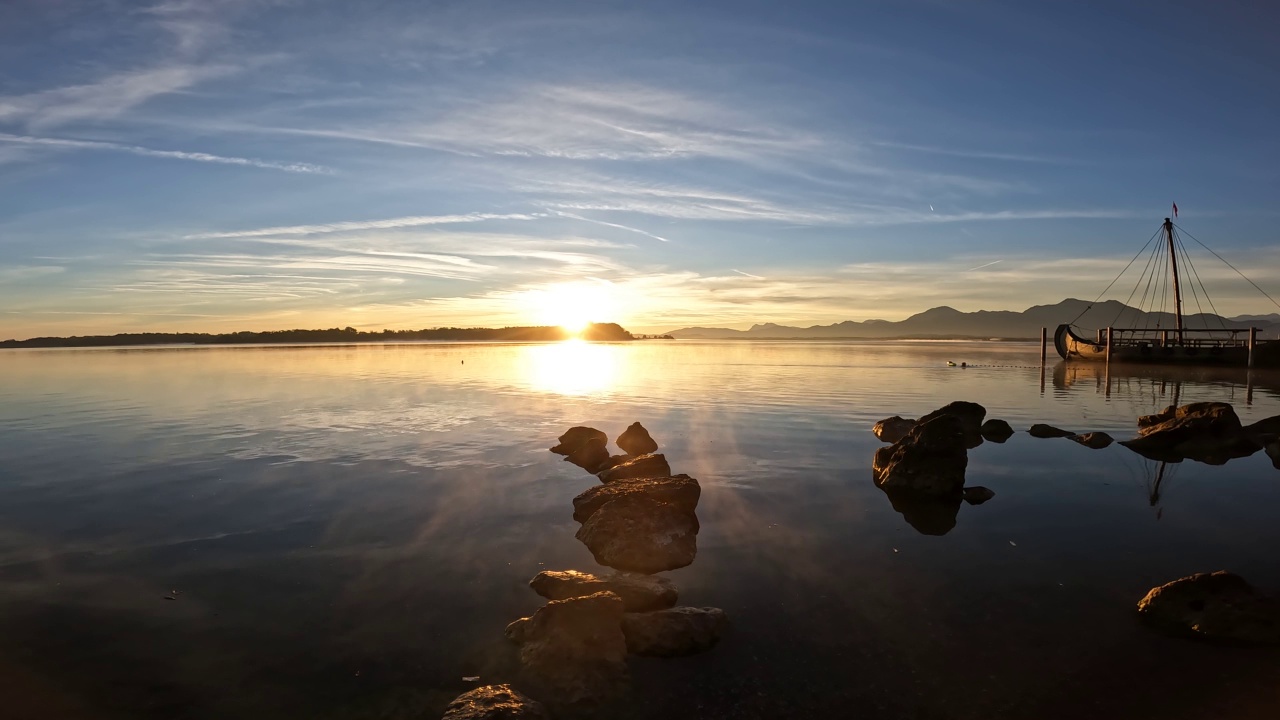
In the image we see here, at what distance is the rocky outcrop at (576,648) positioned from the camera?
24.7ft

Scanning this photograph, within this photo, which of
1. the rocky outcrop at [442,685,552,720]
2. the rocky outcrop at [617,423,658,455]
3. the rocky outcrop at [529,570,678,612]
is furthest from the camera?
the rocky outcrop at [617,423,658,455]

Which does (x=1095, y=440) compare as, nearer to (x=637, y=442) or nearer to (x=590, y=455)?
(x=637, y=442)

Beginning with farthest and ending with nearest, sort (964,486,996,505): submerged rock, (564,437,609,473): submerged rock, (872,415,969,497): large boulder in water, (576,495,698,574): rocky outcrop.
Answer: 1. (564,437,609,473): submerged rock
2. (872,415,969,497): large boulder in water
3. (964,486,996,505): submerged rock
4. (576,495,698,574): rocky outcrop

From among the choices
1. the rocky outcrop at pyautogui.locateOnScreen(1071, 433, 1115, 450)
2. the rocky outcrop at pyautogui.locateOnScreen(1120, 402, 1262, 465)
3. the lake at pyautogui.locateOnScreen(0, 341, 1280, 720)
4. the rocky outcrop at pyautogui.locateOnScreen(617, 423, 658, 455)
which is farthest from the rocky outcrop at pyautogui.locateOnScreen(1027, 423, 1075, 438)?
the rocky outcrop at pyautogui.locateOnScreen(617, 423, 658, 455)

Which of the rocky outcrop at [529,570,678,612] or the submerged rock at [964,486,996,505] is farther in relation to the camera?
the submerged rock at [964,486,996,505]

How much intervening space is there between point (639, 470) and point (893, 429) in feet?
33.9

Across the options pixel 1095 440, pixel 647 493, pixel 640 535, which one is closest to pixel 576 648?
pixel 640 535

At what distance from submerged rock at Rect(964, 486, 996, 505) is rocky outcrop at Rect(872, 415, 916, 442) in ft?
19.5

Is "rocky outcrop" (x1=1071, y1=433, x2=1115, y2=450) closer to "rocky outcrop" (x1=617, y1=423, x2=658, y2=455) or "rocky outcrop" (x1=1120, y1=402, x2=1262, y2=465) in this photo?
"rocky outcrop" (x1=1120, y1=402, x2=1262, y2=465)

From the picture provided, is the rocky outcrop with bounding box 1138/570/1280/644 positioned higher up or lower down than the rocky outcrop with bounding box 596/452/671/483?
lower down

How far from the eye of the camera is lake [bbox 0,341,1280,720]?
24.5 feet

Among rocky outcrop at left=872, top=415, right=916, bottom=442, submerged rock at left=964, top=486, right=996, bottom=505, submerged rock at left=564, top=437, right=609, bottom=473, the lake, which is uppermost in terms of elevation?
rocky outcrop at left=872, top=415, right=916, bottom=442

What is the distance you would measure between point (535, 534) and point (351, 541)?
349 cm

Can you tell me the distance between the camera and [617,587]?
31.8 feet
